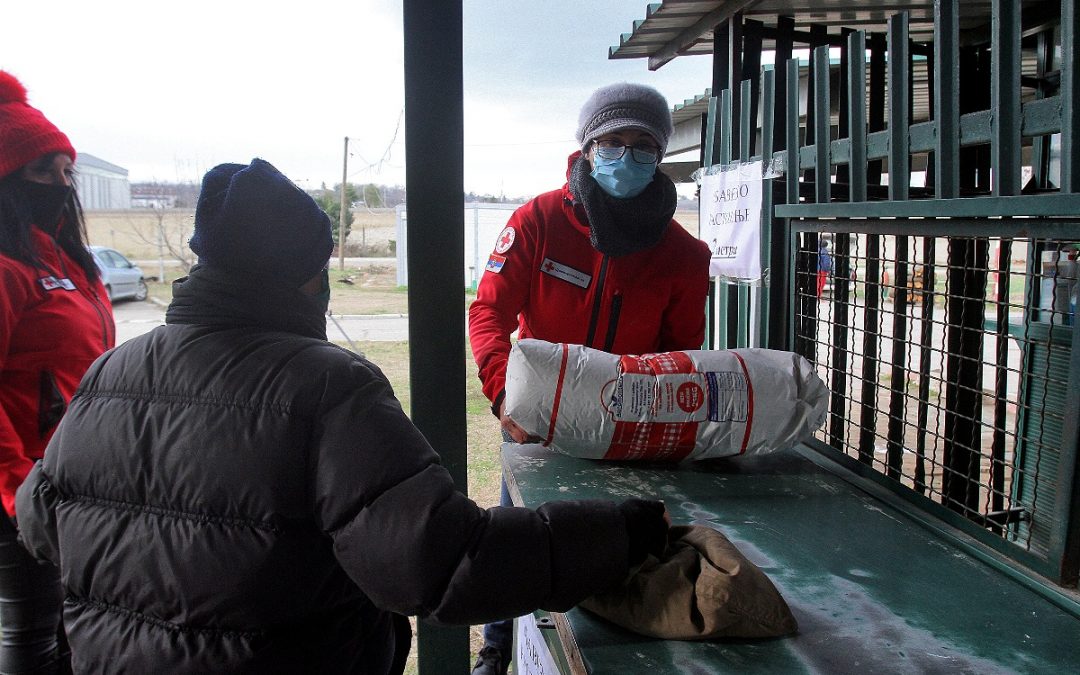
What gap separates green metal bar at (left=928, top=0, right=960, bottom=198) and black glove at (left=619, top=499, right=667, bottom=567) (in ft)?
3.64

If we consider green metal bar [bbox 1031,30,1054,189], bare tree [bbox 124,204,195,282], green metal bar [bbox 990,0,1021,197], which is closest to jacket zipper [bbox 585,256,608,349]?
green metal bar [bbox 990,0,1021,197]

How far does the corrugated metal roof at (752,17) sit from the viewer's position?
3.68 metres

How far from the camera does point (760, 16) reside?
A: 4039 millimetres

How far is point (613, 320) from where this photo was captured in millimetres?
2299

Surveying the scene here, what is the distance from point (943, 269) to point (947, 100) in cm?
43

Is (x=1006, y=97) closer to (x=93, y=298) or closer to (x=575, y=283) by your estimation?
(x=575, y=283)

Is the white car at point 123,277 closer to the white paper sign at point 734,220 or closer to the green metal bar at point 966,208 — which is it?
the white paper sign at point 734,220

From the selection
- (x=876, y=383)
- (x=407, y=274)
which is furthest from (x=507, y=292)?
(x=876, y=383)

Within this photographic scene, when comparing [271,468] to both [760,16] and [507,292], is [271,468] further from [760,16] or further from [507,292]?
[760,16]

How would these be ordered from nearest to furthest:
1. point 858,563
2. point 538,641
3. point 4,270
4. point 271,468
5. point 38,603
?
point 271,468, point 858,563, point 538,641, point 4,270, point 38,603

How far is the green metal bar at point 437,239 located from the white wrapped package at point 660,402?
0.18m

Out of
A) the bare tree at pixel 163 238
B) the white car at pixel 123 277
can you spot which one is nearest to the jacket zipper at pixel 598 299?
the bare tree at pixel 163 238

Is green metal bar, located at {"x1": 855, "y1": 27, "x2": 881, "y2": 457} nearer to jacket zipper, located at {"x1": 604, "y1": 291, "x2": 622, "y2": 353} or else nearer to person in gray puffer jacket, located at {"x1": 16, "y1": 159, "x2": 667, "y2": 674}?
jacket zipper, located at {"x1": 604, "y1": 291, "x2": 622, "y2": 353}

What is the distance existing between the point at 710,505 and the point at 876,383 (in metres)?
0.77
